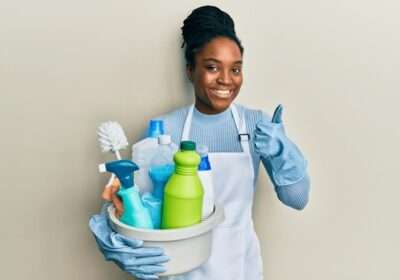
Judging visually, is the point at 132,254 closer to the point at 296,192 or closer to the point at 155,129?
the point at 155,129

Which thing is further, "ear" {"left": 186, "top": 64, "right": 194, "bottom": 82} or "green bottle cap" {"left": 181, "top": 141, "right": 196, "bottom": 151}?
"ear" {"left": 186, "top": 64, "right": 194, "bottom": 82}

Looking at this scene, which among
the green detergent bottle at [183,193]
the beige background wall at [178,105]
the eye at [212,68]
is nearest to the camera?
the green detergent bottle at [183,193]

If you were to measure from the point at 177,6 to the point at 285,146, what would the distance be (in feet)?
1.56

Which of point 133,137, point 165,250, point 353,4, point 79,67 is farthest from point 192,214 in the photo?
point 353,4

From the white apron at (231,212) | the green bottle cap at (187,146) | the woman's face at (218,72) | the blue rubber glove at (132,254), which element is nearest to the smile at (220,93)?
the woman's face at (218,72)

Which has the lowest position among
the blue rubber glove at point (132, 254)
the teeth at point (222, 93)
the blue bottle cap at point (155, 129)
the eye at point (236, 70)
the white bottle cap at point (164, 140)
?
the blue rubber glove at point (132, 254)

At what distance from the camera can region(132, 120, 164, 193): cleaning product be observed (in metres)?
0.99

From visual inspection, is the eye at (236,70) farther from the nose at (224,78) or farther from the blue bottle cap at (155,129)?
the blue bottle cap at (155,129)

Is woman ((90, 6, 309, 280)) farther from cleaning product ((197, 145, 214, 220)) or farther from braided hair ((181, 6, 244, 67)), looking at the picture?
cleaning product ((197, 145, 214, 220))

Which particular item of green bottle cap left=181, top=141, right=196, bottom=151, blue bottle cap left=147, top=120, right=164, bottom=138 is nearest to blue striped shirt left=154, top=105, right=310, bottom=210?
blue bottle cap left=147, top=120, right=164, bottom=138

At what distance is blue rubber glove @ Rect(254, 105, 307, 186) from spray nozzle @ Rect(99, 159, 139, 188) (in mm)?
267

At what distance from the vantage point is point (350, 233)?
1.32 metres

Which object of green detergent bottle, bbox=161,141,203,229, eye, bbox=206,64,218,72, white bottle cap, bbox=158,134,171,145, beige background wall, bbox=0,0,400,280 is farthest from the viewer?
beige background wall, bbox=0,0,400,280

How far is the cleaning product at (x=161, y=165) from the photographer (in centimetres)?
93
